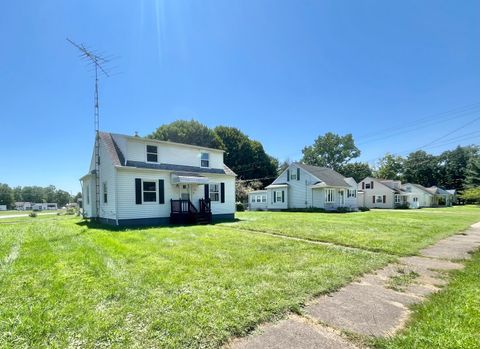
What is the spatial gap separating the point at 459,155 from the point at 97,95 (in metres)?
77.2

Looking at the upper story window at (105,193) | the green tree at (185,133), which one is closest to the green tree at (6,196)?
the green tree at (185,133)

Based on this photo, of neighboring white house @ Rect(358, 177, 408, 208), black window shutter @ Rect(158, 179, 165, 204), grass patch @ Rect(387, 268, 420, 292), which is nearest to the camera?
grass patch @ Rect(387, 268, 420, 292)

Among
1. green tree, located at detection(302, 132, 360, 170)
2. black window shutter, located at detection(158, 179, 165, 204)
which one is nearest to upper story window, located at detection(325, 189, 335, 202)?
black window shutter, located at detection(158, 179, 165, 204)

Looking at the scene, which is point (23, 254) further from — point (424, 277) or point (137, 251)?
point (424, 277)

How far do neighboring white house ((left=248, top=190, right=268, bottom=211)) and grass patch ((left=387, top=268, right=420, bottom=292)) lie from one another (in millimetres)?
26735

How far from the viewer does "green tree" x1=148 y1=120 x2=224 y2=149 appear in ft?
116

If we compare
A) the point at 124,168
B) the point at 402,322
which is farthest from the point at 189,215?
the point at 402,322

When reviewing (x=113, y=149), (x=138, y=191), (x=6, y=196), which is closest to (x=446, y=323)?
(x=138, y=191)

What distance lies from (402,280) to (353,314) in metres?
2.04

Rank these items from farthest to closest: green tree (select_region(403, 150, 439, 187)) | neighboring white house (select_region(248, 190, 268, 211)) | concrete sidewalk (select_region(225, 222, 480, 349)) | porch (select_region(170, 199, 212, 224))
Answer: green tree (select_region(403, 150, 439, 187)), neighboring white house (select_region(248, 190, 268, 211)), porch (select_region(170, 199, 212, 224)), concrete sidewalk (select_region(225, 222, 480, 349))

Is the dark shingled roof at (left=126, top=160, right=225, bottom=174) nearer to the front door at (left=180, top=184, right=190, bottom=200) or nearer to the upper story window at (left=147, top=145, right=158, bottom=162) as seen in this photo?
the upper story window at (left=147, top=145, right=158, bottom=162)

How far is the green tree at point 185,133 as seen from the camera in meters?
35.3

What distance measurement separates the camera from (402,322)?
9.95 feet

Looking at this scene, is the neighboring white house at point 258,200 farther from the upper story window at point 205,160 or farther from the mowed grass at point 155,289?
the mowed grass at point 155,289
